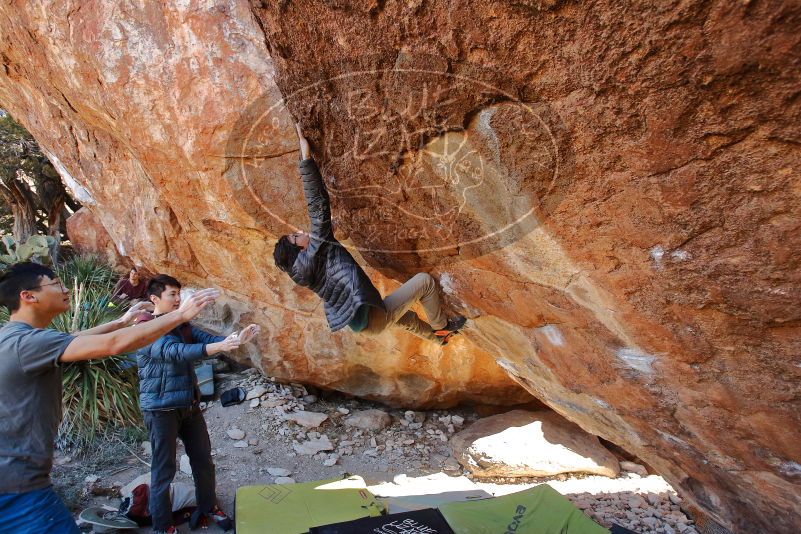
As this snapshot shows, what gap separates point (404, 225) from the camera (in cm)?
341

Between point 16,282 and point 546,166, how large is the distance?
231cm

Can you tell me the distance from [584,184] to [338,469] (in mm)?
3761

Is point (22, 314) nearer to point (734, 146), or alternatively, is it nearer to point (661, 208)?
point (661, 208)

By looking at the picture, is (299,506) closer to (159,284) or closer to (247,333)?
(247,333)

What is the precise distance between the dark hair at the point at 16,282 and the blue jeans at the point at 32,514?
0.76 meters

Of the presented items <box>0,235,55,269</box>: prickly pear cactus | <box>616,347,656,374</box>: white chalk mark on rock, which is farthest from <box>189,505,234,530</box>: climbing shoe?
<box>0,235,55,269</box>: prickly pear cactus

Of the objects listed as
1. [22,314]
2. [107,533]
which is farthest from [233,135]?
[107,533]

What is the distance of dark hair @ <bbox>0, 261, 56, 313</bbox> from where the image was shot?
2203 mm

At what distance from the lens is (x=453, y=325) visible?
3963mm

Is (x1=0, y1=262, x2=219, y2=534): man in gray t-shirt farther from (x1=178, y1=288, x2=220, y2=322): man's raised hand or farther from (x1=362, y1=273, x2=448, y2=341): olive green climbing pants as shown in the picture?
(x1=362, y1=273, x2=448, y2=341): olive green climbing pants

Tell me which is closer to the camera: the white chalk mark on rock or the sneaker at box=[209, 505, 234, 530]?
the white chalk mark on rock

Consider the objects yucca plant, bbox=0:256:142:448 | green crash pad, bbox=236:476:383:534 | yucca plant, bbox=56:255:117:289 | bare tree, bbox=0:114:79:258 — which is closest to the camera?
green crash pad, bbox=236:476:383:534

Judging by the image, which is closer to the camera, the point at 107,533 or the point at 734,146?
the point at 734,146

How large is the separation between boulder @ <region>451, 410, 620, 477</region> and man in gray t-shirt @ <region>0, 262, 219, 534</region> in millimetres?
3662
